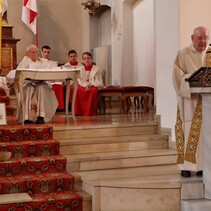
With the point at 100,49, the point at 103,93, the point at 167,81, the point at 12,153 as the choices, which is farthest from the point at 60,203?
the point at 100,49

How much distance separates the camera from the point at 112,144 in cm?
748

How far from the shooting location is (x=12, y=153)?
700cm

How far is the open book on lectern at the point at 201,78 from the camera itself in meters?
5.79

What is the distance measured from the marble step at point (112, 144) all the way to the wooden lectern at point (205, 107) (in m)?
1.72

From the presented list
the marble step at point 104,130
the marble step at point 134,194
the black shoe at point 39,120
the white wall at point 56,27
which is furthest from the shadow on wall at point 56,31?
the marble step at point 134,194

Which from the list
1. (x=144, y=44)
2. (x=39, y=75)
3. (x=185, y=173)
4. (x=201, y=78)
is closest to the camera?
(x=201, y=78)

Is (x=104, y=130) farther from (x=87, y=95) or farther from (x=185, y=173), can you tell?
(x=87, y=95)

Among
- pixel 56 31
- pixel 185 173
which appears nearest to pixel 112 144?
pixel 185 173

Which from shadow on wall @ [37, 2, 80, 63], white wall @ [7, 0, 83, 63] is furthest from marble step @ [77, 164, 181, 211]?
shadow on wall @ [37, 2, 80, 63]

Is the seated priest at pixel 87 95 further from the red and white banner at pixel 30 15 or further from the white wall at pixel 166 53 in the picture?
the white wall at pixel 166 53

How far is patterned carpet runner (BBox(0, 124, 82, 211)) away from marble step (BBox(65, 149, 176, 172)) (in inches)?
6.8

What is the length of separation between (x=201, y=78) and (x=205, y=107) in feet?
1.03

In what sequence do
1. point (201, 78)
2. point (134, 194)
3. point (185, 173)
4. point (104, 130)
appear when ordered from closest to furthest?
point (201, 78), point (134, 194), point (185, 173), point (104, 130)

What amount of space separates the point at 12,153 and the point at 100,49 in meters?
7.81
